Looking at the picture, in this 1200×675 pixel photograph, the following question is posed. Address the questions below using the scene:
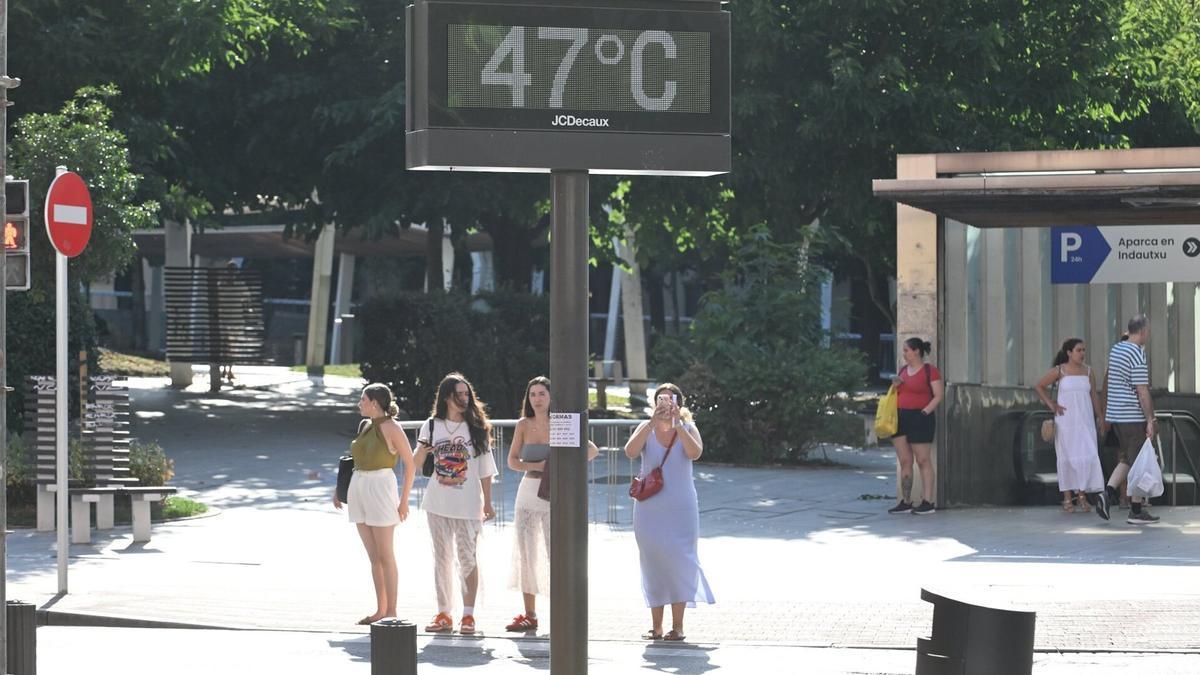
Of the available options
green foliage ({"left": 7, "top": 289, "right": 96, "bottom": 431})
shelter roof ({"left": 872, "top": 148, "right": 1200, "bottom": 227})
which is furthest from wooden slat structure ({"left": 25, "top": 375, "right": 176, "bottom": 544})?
shelter roof ({"left": 872, "top": 148, "right": 1200, "bottom": 227})

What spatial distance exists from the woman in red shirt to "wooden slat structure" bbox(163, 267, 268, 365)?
19.9m

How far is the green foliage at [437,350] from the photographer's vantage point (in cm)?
2667

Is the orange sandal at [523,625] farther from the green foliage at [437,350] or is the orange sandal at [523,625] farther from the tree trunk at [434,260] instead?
the tree trunk at [434,260]

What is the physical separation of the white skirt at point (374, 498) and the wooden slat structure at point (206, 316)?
23.8 metres

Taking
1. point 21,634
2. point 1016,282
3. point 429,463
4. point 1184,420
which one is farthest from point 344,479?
point 1184,420

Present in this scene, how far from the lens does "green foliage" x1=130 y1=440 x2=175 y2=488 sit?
16781mm

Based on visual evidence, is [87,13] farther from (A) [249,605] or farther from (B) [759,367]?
(A) [249,605]

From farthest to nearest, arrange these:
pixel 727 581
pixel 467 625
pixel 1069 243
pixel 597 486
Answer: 1. pixel 1069 243
2. pixel 597 486
3. pixel 727 581
4. pixel 467 625

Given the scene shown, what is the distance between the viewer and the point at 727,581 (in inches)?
523

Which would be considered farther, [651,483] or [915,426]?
[915,426]

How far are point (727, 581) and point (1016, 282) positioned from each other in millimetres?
6851

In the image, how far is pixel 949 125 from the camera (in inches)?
1025

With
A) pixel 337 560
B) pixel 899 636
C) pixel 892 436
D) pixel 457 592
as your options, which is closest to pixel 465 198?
pixel 892 436

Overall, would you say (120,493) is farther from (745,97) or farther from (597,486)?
(745,97)
